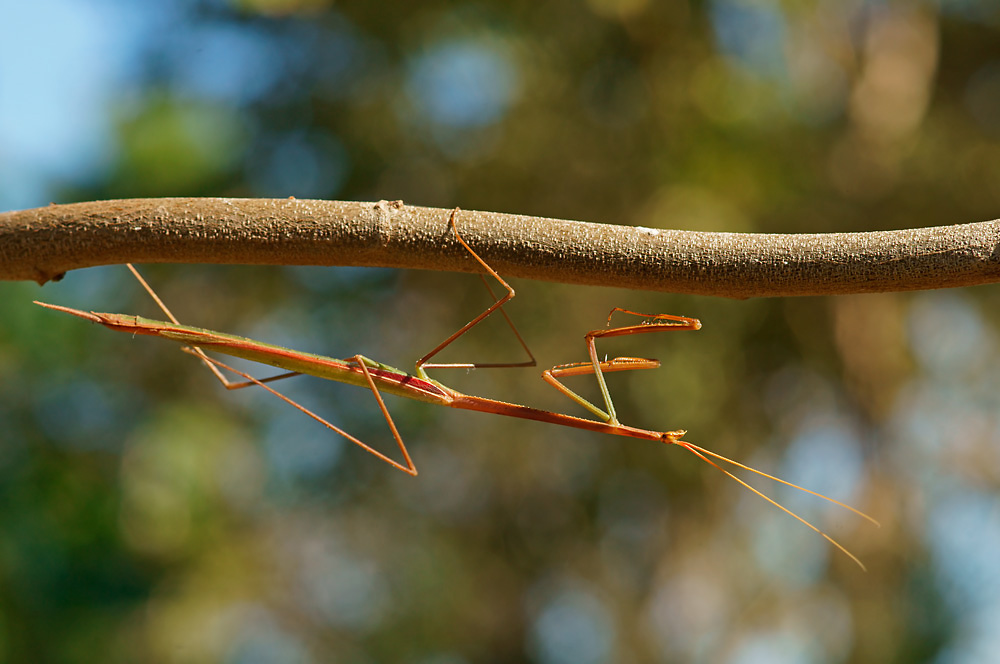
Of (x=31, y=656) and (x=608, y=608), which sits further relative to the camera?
(x=608, y=608)

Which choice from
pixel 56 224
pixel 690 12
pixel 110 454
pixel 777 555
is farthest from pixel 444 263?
pixel 110 454

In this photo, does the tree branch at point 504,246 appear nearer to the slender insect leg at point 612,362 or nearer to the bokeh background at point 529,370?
the slender insect leg at point 612,362

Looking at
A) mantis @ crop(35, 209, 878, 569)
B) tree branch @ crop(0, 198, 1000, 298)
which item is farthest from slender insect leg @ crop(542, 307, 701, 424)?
tree branch @ crop(0, 198, 1000, 298)

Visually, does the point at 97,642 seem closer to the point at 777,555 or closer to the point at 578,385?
the point at 578,385

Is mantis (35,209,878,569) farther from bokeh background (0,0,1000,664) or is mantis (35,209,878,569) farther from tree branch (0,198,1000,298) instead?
bokeh background (0,0,1000,664)

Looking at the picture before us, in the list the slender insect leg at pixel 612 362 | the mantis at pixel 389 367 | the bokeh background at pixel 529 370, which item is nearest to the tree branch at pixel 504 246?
the mantis at pixel 389 367

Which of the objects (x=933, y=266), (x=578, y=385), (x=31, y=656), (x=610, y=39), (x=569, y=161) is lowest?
(x=31, y=656)

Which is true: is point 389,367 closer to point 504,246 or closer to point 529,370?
point 504,246
